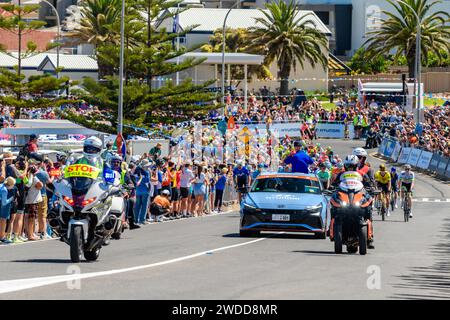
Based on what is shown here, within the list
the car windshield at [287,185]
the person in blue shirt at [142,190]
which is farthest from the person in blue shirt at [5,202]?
the person in blue shirt at [142,190]

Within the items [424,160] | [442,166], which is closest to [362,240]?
[442,166]

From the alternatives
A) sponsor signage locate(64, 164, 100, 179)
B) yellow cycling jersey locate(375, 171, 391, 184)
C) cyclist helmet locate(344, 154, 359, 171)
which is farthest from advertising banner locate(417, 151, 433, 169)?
sponsor signage locate(64, 164, 100, 179)

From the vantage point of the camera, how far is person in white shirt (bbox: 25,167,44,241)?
25875mm

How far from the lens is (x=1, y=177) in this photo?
24766 mm

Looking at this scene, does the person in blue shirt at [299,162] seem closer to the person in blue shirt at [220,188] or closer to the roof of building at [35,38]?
the person in blue shirt at [220,188]

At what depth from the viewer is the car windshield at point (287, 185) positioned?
27781 mm

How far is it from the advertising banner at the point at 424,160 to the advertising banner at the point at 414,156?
30cm

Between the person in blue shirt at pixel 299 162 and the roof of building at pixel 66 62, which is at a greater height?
the roof of building at pixel 66 62

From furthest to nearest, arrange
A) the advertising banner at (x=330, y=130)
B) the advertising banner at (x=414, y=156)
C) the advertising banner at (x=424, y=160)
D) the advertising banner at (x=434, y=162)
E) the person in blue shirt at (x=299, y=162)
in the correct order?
the advertising banner at (x=330, y=130) → the advertising banner at (x=414, y=156) → the advertising banner at (x=424, y=160) → the advertising banner at (x=434, y=162) → the person in blue shirt at (x=299, y=162)

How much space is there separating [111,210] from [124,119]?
140 ft

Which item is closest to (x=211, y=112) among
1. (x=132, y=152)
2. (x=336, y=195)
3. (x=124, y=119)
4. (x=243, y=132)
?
(x=124, y=119)

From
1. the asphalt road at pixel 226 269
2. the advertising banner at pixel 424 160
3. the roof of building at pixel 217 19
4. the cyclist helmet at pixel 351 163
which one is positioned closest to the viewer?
the asphalt road at pixel 226 269

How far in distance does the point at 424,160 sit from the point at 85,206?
151ft
